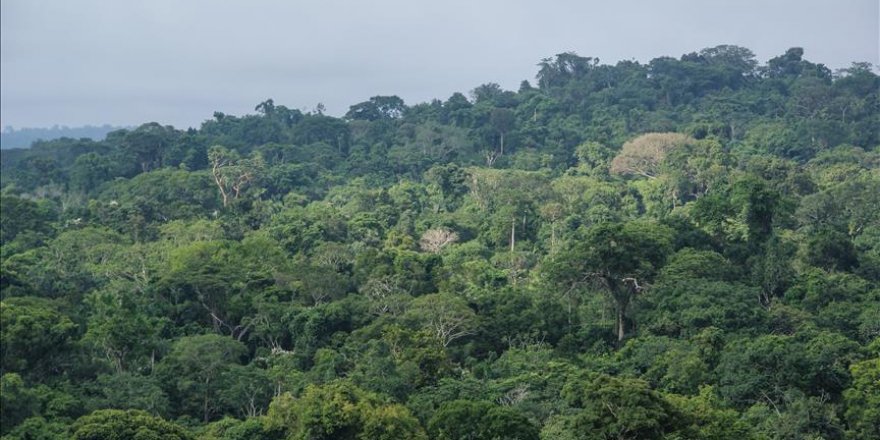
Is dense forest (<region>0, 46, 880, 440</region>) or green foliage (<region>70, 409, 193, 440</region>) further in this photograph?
dense forest (<region>0, 46, 880, 440</region>)

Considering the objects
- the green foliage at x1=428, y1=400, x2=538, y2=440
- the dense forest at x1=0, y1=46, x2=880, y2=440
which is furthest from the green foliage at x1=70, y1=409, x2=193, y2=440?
the green foliage at x1=428, y1=400, x2=538, y2=440

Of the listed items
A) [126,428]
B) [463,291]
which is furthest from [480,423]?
Result: [463,291]

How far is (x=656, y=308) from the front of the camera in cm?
3728

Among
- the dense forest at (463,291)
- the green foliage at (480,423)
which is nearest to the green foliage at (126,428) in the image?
the dense forest at (463,291)

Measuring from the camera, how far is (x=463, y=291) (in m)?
41.2

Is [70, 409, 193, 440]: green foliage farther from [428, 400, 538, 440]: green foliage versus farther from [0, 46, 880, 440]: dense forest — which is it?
[428, 400, 538, 440]: green foliage

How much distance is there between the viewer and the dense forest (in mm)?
30328

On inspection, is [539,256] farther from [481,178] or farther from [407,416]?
[407,416]

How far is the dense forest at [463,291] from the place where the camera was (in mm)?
30328

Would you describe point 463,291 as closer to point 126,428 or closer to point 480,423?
point 480,423

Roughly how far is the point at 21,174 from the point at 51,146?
50.0ft

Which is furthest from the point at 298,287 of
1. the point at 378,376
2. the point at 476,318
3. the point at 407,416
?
the point at 407,416

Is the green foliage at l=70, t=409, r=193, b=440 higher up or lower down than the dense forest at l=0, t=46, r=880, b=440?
lower down

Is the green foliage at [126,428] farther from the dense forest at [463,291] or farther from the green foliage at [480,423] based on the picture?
the green foliage at [480,423]
